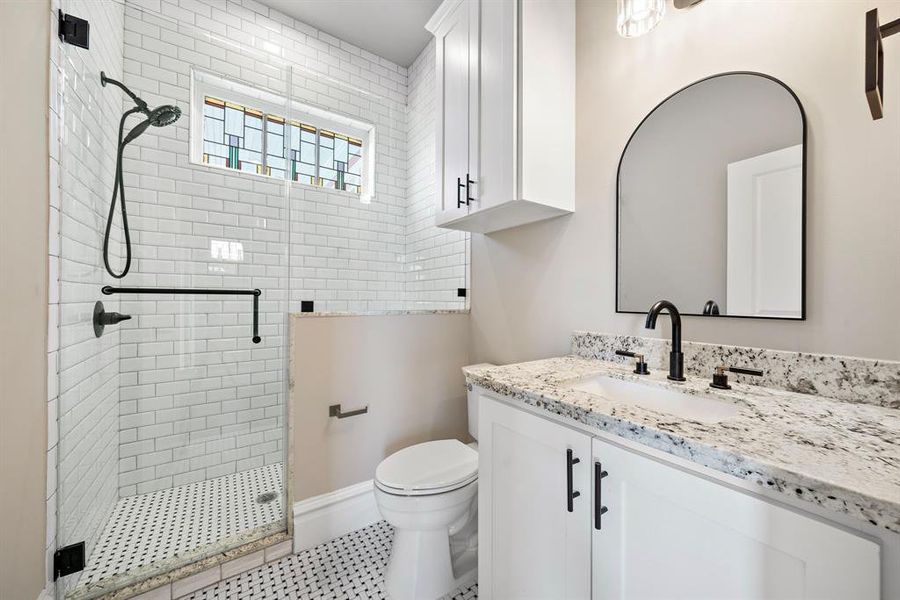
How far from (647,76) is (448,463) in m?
1.75

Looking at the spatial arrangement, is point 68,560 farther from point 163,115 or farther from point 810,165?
point 810,165

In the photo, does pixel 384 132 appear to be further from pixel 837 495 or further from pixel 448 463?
pixel 837 495

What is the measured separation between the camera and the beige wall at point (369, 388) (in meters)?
1.64

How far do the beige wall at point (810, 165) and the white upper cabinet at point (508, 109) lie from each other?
0.35 feet

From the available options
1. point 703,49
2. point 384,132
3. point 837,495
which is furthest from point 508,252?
point 837,495

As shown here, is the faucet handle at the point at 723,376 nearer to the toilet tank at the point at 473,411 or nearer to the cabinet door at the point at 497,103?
the cabinet door at the point at 497,103

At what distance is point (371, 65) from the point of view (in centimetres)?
254

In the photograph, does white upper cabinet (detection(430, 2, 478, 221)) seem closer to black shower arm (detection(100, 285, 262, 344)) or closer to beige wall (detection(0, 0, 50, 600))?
black shower arm (detection(100, 285, 262, 344))

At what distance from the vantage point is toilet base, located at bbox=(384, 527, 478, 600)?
1.30 metres

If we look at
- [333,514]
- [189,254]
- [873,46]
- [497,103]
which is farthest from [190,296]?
[873,46]

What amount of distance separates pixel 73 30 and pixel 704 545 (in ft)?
7.82

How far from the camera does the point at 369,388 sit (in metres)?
1.80

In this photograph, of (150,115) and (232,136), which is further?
(232,136)

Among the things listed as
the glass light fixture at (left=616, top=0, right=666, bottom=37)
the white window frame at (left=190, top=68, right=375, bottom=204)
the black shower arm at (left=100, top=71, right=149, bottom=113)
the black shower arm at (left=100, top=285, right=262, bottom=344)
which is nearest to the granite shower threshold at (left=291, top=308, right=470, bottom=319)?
the black shower arm at (left=100, top=285, right=262, bottom=344)
